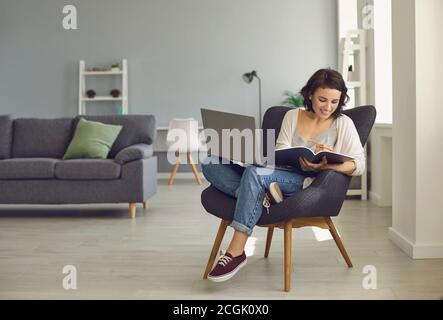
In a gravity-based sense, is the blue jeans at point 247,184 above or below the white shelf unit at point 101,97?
below

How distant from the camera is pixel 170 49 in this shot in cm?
779

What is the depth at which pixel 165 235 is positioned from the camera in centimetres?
405

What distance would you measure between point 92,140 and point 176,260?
2.10 meters

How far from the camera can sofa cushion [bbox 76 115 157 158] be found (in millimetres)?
5223

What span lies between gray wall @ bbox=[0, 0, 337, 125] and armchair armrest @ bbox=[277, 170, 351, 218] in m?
5.01

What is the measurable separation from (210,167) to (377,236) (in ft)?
4.96

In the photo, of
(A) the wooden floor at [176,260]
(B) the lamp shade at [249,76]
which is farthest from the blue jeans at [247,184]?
(B) the lamp shade at [249,76]

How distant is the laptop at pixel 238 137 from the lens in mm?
2648

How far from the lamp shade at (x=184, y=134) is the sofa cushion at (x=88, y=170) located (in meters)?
2.26

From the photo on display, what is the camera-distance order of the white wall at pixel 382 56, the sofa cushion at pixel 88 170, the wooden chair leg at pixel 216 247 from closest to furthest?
the wooden chair leg at pixel 216 247
the sofa cushion at pixel 88 170
the white wall at pixel 382 56

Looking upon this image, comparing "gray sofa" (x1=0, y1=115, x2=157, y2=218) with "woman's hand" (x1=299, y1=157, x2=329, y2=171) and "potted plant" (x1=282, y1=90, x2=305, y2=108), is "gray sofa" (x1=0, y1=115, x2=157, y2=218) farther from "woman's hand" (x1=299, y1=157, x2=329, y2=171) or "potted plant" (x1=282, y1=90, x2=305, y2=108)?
"potted plant" (x1=282, y1=90, x2=305, y2=108)

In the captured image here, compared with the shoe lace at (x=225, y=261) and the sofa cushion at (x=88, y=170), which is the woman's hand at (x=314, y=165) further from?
the sofa cushion at (x=88, y=170)

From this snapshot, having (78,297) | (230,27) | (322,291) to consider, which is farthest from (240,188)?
(230,27)
